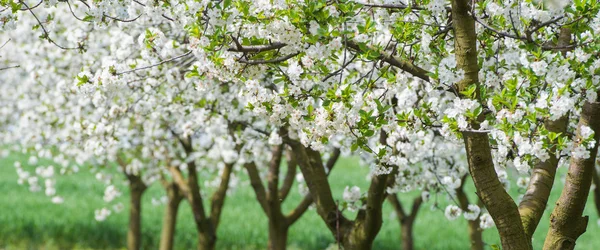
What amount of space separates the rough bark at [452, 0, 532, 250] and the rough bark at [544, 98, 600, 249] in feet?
0.69

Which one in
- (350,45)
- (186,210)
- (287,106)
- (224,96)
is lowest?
(287,106)

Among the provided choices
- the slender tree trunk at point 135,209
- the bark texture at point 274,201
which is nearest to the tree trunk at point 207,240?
the bark texture at point 274,201

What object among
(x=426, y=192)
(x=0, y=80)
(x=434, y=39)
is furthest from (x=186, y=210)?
(x=434, y=39)

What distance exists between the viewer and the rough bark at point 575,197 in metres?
4.16

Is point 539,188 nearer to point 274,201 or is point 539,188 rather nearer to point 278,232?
point 274,201

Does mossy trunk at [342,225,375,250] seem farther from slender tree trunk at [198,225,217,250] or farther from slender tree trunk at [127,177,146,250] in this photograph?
slender tree trunk at [127,177,146,250]

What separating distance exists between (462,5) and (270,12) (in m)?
0.97

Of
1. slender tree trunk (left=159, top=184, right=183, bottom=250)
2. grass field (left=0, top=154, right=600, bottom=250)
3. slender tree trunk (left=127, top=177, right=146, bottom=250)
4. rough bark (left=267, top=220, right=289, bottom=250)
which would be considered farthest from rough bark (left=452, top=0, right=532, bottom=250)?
grass field (left=0, top=154, right=600, bottom=250)

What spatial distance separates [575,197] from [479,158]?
2.47 feet

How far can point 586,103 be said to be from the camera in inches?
164

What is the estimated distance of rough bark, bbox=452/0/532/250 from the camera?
381 centimetres

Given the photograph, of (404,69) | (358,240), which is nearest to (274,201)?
(358,240)

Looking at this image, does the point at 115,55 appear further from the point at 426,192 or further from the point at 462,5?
the point at 462,5

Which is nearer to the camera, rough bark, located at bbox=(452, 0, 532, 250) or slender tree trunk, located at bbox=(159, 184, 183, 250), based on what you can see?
rough bark, located at bbox=(452, 0, 532, 250)
